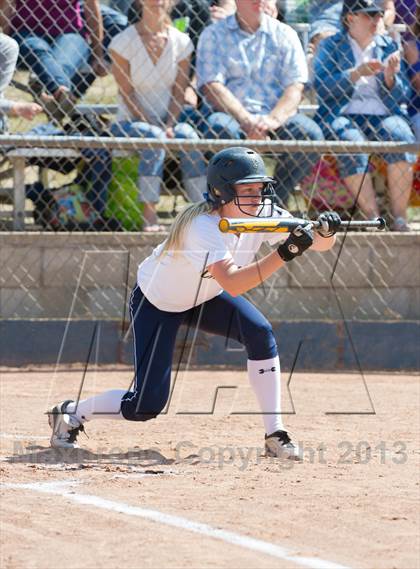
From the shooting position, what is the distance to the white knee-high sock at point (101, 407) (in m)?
5.32

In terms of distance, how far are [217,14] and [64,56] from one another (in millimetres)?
1236

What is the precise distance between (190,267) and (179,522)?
1452 mm

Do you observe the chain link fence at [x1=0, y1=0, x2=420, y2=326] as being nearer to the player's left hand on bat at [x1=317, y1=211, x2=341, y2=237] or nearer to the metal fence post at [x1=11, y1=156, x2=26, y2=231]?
the metal fence post at [x1=11, y1=156, x2=26, y2=231]

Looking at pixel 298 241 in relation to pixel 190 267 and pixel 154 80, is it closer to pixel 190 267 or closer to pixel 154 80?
pixel 190 267

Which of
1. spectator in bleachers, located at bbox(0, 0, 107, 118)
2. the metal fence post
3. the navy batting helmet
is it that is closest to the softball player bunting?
the navy batting helmet

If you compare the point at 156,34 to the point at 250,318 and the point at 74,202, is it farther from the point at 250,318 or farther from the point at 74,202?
the point at 250,318

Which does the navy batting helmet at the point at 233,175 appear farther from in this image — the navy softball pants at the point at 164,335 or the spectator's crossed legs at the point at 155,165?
the spectator's crossed legs at the point at 155,165

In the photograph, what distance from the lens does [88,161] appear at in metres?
7.99

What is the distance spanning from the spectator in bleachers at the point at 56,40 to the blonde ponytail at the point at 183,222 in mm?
3192

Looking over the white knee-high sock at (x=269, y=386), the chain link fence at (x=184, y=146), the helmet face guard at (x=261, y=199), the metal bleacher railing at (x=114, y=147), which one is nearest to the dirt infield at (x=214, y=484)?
the white knee-high sock at (x=269, y=386)

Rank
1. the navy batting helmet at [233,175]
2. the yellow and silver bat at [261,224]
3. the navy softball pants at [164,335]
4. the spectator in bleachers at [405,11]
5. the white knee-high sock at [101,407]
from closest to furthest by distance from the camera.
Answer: the yellow and silver bat at [261,224] < the navy batting helmet at [233,175] < the navy softball pants at [164,335] < the white knee-high sock at [101,407] < the spectator in bleachers at [405,11]

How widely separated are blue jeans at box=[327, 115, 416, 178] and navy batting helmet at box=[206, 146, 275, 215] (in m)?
3.00

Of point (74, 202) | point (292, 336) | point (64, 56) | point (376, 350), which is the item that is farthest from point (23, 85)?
point (376, 350)

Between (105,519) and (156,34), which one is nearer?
(105,519)
